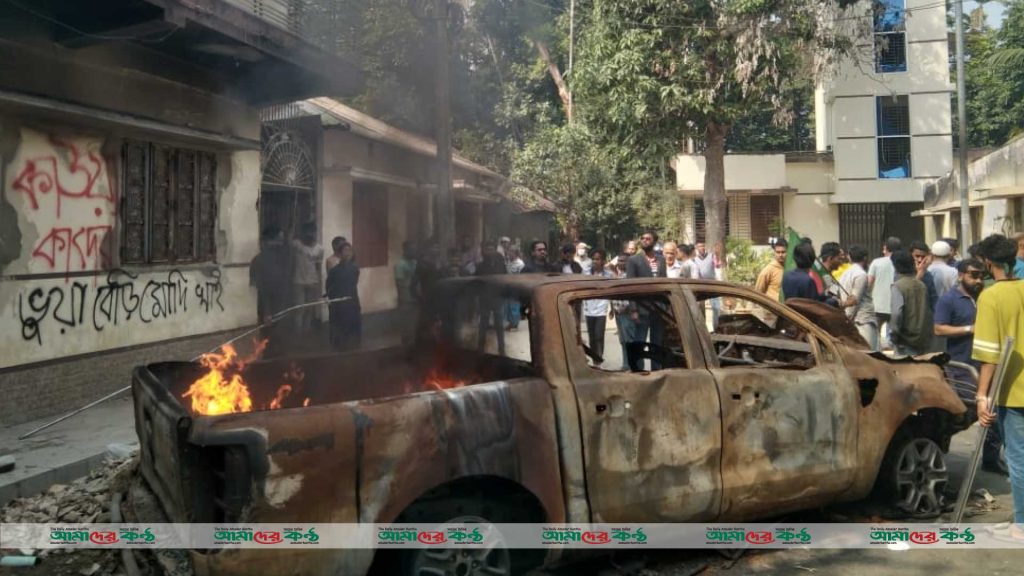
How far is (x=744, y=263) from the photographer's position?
1689 cm

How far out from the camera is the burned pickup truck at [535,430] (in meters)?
2.86

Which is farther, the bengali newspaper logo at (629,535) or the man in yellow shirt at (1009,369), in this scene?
the man in yellow shirt at (1009,369)

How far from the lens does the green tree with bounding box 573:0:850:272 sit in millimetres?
14141

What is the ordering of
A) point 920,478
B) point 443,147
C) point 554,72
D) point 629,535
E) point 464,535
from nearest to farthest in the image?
point 464,535
point 629,535
point 920,478
point 443,147
point 554,72

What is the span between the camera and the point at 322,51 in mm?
8914

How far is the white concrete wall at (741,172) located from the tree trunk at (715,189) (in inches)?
184

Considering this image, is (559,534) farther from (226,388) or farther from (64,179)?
(64,179)

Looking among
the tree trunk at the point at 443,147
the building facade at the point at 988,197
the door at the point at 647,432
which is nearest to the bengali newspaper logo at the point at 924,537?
the door at the point at 647,432

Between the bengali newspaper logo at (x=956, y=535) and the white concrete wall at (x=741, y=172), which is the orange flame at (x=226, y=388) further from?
the white concrete wall at (x=741, y=172)

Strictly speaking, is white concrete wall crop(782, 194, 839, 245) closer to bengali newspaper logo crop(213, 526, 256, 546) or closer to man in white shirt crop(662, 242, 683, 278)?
man in white shirt crop(662, 242, 683, 278)

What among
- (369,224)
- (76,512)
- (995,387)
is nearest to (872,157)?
(369,224)

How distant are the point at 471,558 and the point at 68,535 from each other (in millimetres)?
2468

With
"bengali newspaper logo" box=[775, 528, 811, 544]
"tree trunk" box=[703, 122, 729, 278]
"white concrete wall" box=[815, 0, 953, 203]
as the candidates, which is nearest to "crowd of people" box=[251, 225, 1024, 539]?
"bengali newspaper logo" box=[775, 528, 811, 544]

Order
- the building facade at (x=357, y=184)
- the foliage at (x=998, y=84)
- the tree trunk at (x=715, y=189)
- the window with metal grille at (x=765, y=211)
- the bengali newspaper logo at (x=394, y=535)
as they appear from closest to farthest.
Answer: the bengali newspaper logo at (x=394, y=535) < the building facade at (x=357, y=184) < the tree trunk at (x=715, y=189) < the window with metal grille at (x=765, y=211) < the foliage at (x=998, y=84)
